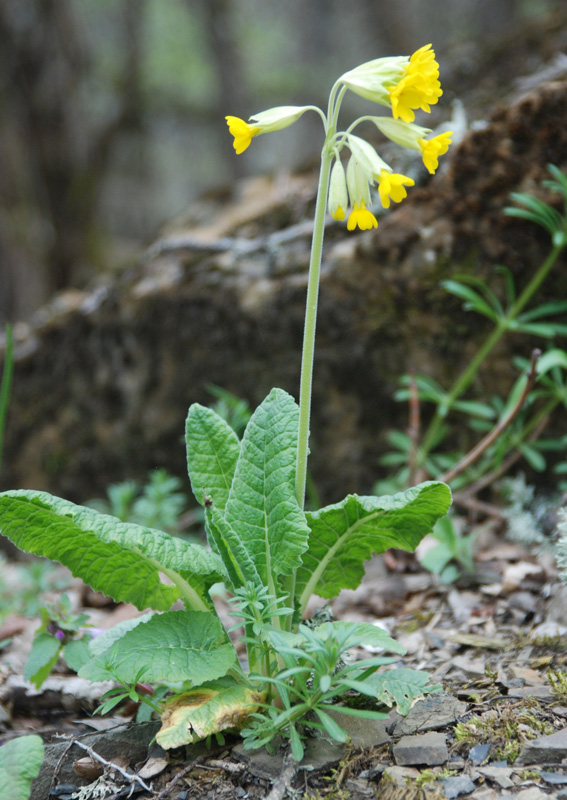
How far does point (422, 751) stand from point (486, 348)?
184 cm

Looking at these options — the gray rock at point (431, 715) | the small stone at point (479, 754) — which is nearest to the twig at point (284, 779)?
the gray rock at point (431, 715)

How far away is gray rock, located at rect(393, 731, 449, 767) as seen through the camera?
53.3 inches

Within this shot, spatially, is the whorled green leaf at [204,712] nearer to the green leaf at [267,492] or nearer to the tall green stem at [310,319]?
the green leaf at [267,492]

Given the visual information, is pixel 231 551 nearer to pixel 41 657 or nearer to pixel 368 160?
pixel 41 657

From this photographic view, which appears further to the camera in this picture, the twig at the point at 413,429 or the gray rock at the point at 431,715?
the twig at the point at 413,429

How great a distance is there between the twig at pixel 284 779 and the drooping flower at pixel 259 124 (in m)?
1.39

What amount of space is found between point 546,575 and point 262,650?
50.1 inches

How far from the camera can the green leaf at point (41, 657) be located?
1735 mm

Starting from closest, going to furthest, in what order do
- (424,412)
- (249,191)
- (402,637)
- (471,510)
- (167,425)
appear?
1. (402,637)
2. (471,510)
3. (424,412)
4. (167,425)
5. (249,191)

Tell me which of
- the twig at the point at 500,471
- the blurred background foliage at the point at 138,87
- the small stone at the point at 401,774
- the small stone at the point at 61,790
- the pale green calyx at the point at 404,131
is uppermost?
the blurred background foliage at the point at 138,87

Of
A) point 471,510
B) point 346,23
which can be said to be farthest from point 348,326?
point 346,23

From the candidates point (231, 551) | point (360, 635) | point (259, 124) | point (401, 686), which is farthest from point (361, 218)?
point (401, 686)

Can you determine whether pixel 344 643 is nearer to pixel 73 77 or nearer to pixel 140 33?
pixel 73 77

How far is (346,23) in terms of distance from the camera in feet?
38.4
